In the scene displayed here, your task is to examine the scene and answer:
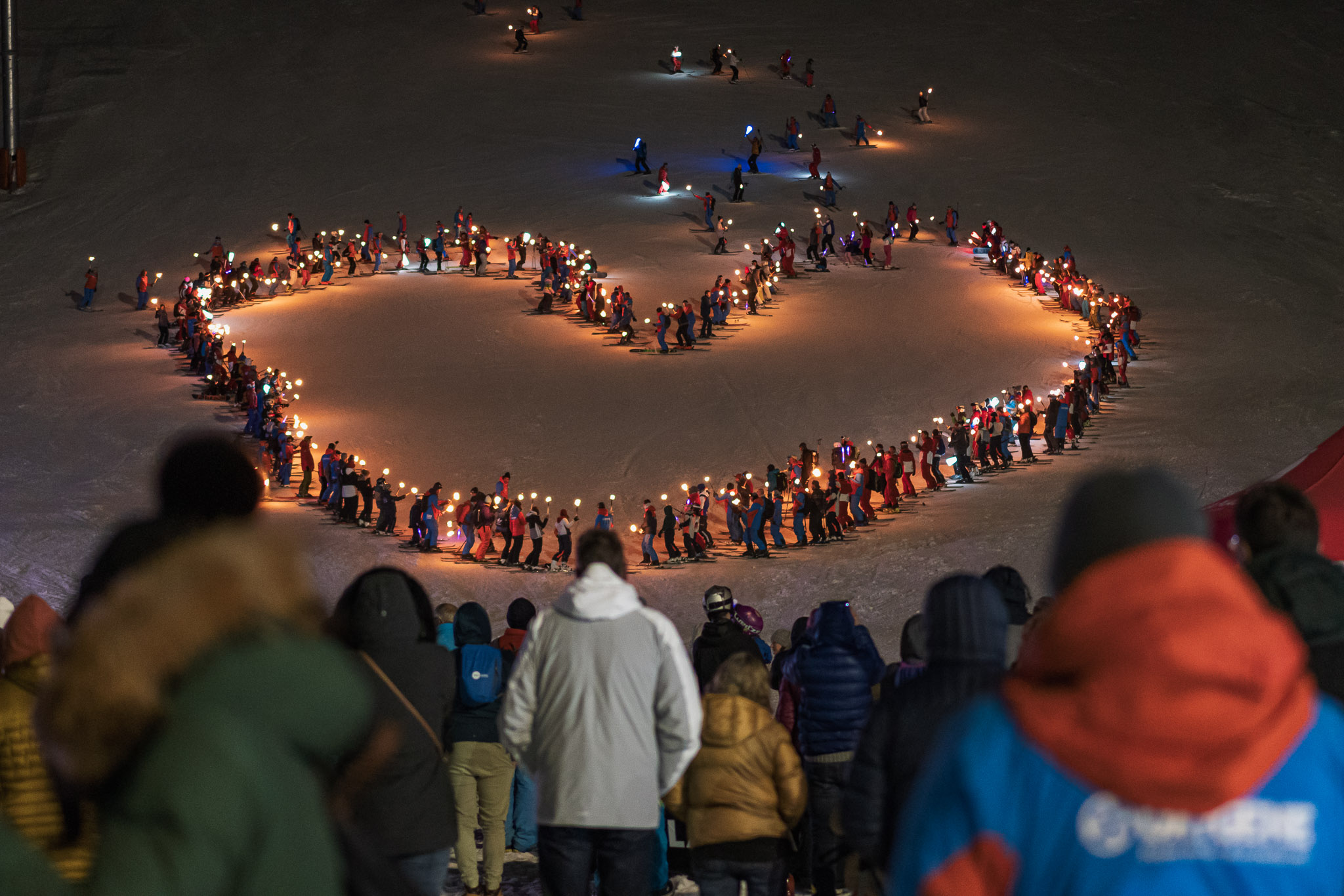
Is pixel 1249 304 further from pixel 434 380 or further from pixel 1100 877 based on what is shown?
pixel 1100 877

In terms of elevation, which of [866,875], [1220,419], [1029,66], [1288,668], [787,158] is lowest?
[866,875]

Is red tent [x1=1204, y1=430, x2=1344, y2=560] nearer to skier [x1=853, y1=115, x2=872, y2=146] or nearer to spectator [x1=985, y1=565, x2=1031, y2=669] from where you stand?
spectator [x1=985, y1=565, x2=1031, y2=669]

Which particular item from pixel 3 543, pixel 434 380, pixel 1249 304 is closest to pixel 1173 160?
pixel 1249 304

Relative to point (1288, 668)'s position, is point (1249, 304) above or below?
above

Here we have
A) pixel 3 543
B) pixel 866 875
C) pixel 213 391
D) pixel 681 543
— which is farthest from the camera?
pixel 213 391

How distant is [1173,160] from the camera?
125ft

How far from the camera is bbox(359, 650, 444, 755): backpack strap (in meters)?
3.61

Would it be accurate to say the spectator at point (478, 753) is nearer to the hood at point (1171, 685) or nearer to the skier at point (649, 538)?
the hood at point (1171, 685)

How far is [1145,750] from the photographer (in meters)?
1.68

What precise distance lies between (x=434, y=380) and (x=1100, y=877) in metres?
23.7

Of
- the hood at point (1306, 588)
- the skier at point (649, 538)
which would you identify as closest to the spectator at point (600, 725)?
the hood at point (1306, 588)

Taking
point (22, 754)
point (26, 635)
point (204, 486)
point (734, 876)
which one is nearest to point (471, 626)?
point (734, 876)

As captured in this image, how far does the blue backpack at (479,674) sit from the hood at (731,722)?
1.43 m

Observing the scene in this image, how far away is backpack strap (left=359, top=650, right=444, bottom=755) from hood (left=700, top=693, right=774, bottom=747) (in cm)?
107
